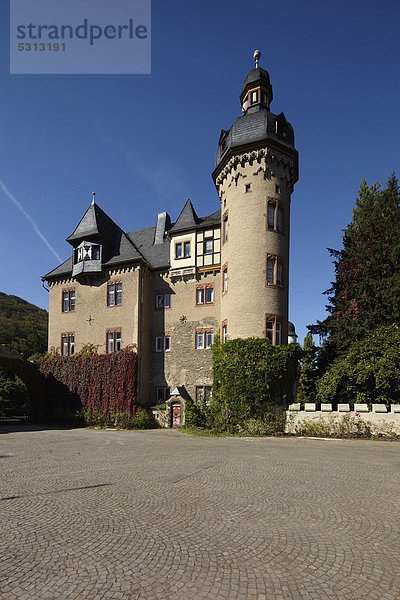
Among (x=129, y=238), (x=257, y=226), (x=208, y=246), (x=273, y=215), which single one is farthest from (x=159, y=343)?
(x=273, y=215)

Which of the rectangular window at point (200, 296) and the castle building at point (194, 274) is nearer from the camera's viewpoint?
the castle building at point (194, 274)

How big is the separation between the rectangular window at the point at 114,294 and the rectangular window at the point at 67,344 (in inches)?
187

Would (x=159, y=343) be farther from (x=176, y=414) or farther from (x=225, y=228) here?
(x=225, y=228)

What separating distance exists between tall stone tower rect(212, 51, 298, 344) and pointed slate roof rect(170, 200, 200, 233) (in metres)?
3.95

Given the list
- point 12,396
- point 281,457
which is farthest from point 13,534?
point 12,396

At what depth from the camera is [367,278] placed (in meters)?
25.0

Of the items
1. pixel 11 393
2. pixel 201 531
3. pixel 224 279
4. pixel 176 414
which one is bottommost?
pixel 176 414

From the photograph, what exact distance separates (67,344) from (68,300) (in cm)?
375

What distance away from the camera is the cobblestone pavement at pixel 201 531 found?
13.2 ft

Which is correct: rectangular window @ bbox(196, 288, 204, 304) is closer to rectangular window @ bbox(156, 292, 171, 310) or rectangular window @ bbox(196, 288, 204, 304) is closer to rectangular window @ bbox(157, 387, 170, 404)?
rectangular window @ bbox(156, 292, 171, 310)

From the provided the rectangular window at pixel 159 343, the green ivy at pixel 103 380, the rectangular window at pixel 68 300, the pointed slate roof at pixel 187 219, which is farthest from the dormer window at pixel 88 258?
the rectangular window at pixel 159 343

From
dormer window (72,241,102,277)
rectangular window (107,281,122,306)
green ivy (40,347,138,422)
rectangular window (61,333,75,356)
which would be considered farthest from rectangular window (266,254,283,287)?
rectangular window (61,333,75,356)

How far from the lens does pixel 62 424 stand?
88.4 feet

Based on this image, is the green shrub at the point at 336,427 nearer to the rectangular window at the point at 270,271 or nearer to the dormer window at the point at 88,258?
the rectangular window at the point at 270,271
